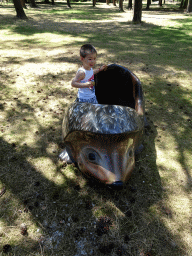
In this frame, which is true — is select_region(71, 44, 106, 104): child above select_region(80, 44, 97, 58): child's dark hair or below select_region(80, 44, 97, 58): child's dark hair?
below

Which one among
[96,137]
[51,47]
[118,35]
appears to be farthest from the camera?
[118,35]

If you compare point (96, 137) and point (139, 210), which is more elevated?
point (96, 137)

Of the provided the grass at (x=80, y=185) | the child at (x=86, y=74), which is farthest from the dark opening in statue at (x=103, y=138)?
the grass at (x=80, y=185)

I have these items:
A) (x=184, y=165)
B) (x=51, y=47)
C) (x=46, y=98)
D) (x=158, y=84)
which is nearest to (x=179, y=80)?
(x=158, y=84)

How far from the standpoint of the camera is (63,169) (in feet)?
10.3

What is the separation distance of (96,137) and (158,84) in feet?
14.5

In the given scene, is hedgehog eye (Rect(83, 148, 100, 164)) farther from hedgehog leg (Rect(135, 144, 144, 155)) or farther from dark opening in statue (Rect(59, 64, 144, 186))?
hedgehog leg (Rect(135, 144, 144, 155))

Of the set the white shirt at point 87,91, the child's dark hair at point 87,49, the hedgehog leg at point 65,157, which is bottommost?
the hedgehog leg at point 65,157

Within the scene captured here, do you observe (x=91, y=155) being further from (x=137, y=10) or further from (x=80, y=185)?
(x=137, y=10)

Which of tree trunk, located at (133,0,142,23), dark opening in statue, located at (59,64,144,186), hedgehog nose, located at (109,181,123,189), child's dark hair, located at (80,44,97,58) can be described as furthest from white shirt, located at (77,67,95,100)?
tree trunk, located at (133,0,142,23)

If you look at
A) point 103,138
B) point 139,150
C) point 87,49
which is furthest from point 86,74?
point 139,150

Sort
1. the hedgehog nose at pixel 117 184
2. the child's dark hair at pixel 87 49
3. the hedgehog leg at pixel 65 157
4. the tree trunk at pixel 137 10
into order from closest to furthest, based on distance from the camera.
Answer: the hedgehog nose at pixel 117 184, the child's dark hair at pixel 87 49, the hedgehog leg at pixel 65 157, the tree trunk at pixel 137 10

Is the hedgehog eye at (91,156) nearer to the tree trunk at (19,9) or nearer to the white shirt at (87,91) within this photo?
the white shirt at (87,91)

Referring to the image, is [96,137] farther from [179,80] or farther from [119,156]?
[179,80]
